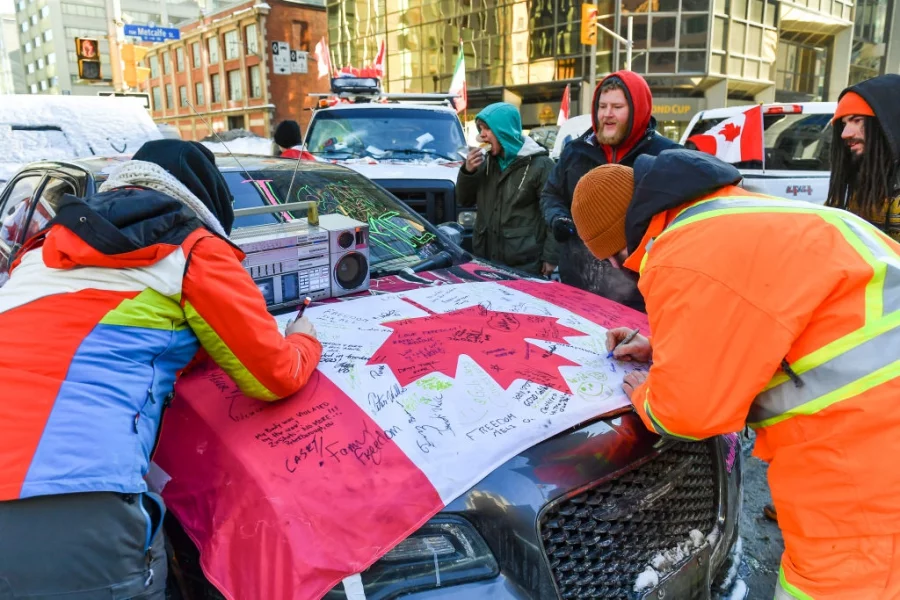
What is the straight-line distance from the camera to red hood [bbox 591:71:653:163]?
3375mm

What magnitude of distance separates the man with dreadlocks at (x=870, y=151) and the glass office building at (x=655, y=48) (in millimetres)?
20870

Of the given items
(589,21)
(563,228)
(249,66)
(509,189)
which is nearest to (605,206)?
(563,228)

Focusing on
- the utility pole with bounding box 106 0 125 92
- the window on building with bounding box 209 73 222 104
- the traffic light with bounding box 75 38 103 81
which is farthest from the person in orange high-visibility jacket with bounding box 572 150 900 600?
the window on building with bounding box 209 73 222 104

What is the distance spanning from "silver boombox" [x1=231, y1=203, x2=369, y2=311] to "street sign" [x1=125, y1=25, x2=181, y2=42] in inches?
607

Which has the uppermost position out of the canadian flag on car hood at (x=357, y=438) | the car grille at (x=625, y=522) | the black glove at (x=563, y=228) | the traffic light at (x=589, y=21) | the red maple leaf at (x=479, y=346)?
the traffic light at (x=589, y=21)

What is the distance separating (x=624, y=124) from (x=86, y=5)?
83958 millimetres

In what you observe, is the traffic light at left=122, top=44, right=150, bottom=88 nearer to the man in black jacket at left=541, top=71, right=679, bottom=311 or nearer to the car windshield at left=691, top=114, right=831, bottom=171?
the car windshield at left=691, top=114, right=831, bottom=171

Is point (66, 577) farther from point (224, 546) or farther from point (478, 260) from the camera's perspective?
point (478, 260)

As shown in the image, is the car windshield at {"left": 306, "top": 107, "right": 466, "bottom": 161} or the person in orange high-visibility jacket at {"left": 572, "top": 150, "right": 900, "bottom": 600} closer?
the person in orange high-visibility jacket at {"left": 572, "top": 150, "right": 900, "bottom": 600}

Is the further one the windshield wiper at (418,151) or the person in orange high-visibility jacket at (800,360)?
the windshield wiper at (418,151)

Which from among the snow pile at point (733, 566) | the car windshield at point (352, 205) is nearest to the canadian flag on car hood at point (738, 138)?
the car windshield at point (352, 205)

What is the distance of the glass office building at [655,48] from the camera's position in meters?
25.5

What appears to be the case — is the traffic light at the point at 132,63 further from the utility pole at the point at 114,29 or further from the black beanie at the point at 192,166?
the black beanie at the point at 192,166

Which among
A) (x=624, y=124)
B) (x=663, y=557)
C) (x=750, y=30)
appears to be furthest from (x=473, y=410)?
(x=750, y=30)
